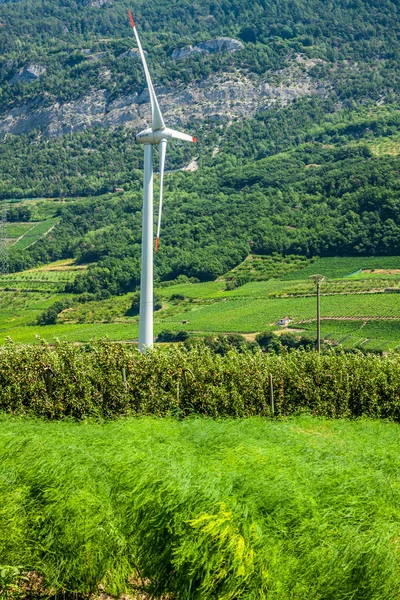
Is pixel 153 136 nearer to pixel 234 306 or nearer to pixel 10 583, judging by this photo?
pixel 10 583

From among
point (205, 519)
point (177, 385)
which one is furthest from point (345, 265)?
point (205, 519)

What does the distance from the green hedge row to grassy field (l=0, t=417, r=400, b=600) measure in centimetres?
1444

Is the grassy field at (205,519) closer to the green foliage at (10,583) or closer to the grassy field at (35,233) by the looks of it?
the green foliage at (10,583)

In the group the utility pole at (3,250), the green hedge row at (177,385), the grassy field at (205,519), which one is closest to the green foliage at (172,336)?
the utility pole at (3,250)

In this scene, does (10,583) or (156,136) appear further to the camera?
(156,136)

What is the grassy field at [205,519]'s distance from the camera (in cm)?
1553

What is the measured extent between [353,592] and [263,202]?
178142mm

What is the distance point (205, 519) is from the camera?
1612 centimetres

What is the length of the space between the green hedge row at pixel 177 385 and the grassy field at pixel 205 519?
47.4ft

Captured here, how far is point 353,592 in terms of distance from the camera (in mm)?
15133

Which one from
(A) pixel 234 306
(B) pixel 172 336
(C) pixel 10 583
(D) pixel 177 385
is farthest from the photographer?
(A) pixel 234 306

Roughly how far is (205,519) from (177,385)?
65.5 feet

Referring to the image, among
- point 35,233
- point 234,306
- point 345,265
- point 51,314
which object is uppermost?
point 35,233

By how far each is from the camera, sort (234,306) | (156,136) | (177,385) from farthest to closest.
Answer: (234,306), (156,136), (177,385)
